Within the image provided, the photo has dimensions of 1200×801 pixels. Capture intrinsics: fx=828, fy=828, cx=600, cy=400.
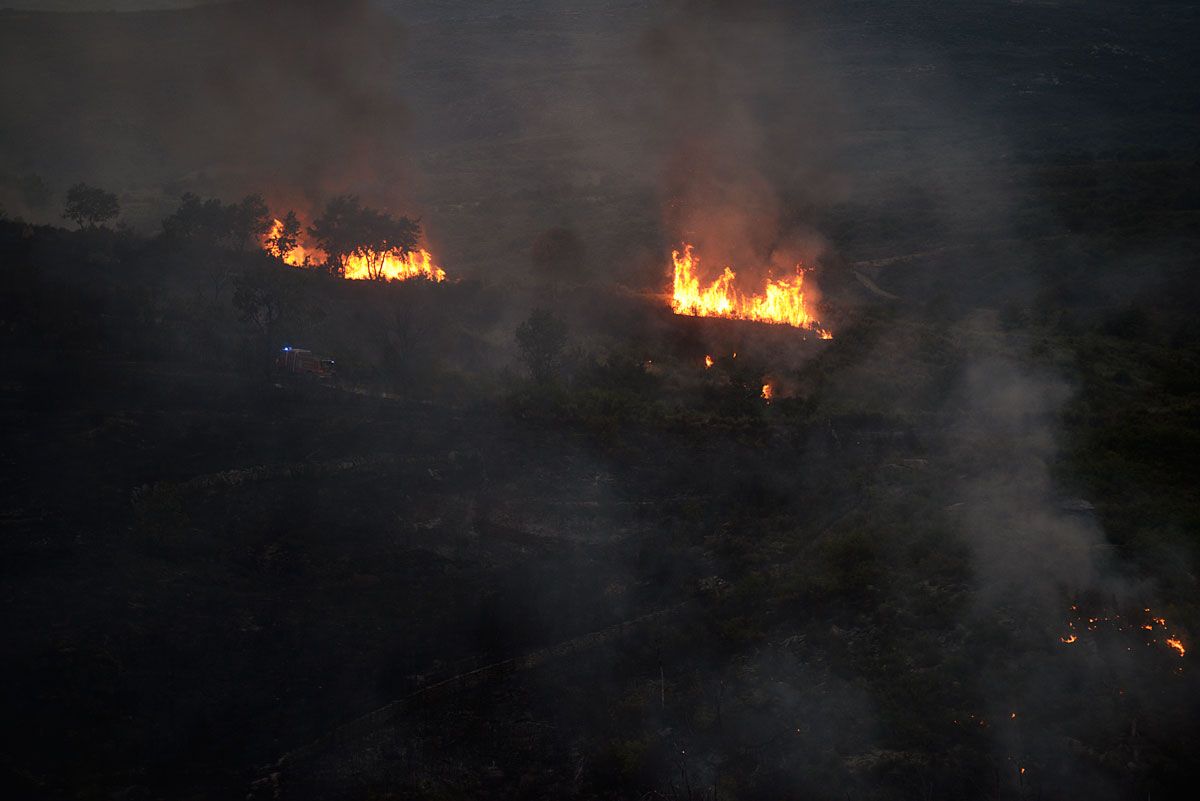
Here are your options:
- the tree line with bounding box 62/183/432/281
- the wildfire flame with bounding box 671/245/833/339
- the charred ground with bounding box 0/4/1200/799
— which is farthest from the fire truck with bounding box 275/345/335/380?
the wildfire flame with bounding box 671/245/833/339

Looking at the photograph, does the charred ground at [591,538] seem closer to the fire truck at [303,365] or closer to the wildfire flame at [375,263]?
the fire truck at [303,365]

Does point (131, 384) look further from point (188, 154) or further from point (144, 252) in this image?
point (188, 154)

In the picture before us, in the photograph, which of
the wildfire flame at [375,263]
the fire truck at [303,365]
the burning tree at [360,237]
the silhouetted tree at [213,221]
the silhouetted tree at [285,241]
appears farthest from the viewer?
the wildfire flame at [375,263]

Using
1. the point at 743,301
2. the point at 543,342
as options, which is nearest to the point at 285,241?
the point at 543,342

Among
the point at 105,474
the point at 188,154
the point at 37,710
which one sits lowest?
the point at 188,154

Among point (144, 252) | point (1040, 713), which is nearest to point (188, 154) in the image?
point (144, 252)

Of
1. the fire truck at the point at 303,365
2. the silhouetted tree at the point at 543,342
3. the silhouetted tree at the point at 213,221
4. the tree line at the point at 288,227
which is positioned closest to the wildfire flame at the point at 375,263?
the tree line at the point at 288,227
